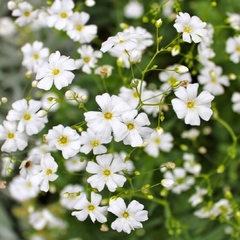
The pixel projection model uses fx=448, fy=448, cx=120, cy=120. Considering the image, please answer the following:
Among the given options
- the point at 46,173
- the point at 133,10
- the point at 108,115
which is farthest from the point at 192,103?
the point at 133,10

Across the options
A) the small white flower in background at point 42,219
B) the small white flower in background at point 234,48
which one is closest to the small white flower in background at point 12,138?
the small white flower in background at point 42,219

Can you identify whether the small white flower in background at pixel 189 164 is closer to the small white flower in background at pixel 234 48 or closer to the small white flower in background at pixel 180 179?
the small white flower in background at pixel 180 179

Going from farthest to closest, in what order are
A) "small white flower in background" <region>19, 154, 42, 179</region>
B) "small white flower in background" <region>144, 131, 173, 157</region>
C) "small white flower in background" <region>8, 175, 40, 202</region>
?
"small white flower in background" <region>8, 175, 40, 202</region>, "small white flower in background" <region>144, 131, 173, 157</region>, "small white flower in background" <region>19, 154, 42, 179</region>

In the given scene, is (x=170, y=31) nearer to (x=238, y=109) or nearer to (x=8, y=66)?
(x=238, y=109)

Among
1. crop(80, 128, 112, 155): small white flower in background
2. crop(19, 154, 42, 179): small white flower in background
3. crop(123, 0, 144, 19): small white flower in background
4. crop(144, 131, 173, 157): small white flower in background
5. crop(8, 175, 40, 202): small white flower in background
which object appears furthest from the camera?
crop(123, 0, 144, 19): small white flower in background

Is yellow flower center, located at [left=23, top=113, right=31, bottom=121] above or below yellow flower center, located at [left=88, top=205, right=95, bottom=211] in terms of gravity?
above

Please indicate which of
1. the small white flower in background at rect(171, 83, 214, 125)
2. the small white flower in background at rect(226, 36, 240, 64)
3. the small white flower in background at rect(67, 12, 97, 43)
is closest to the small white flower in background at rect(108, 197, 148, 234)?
the small white flower in background at rect(171, 83, 214, 125)

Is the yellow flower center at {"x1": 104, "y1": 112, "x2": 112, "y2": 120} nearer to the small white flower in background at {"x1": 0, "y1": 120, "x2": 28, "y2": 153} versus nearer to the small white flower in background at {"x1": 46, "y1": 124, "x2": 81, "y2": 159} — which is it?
the small white flower in background at {"x1": 46, "y1": 124, "x2": 81, "y2": 159}
